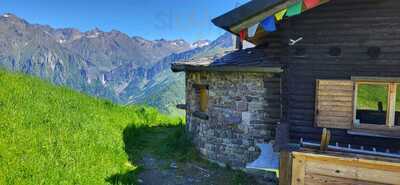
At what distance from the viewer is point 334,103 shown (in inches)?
373

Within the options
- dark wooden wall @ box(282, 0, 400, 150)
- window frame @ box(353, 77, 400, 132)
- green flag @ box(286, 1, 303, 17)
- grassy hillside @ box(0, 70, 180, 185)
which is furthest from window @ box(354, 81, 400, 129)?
grassy hillside @ box(0, 70, 180, 185)

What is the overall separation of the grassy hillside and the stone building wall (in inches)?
96.7

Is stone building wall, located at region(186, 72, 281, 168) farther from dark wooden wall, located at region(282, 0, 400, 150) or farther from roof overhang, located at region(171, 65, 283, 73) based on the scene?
dark wooden wall, located at region(282, 0, 400, 150)

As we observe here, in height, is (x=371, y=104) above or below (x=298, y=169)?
above

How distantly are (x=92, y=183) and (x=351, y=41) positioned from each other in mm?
6506

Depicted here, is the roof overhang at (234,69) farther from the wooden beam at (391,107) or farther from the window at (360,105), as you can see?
the wooden beam at (391,107)

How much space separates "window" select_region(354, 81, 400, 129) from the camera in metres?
9.09

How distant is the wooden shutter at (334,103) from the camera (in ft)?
30.6

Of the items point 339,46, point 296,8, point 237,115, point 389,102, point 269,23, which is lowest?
point 237,115

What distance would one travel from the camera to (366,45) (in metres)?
9.16

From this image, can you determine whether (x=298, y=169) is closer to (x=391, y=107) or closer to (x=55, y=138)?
(x=391, y=107)

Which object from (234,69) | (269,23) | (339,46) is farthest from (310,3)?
(234,69)

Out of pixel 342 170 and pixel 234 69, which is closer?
pixel 342 170

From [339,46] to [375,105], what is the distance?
1.66 m
